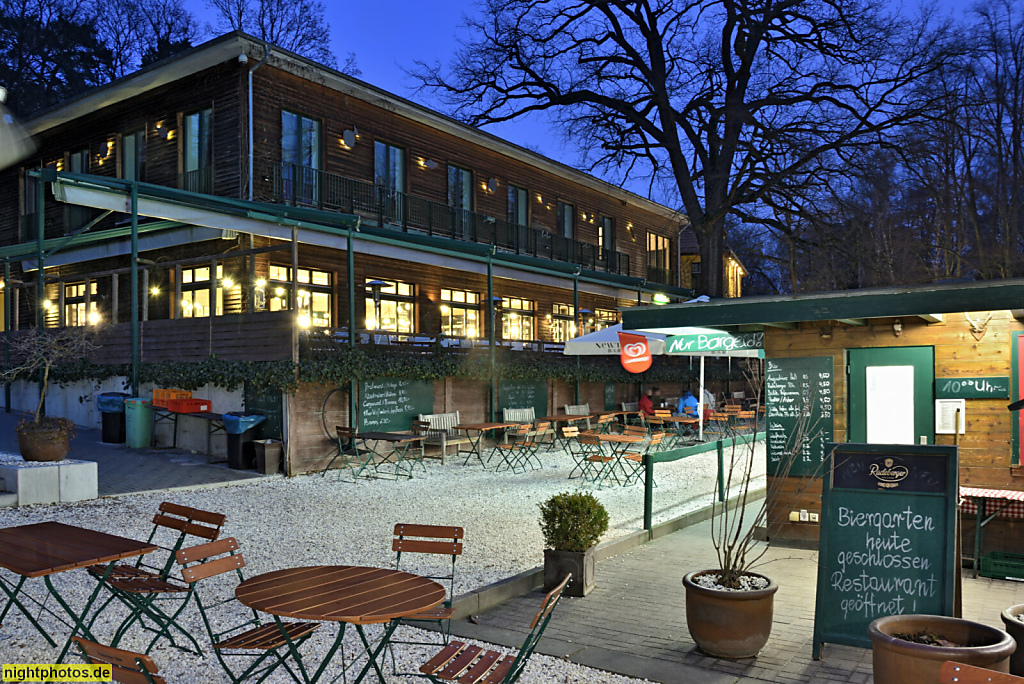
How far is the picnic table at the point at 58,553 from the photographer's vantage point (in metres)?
4.07

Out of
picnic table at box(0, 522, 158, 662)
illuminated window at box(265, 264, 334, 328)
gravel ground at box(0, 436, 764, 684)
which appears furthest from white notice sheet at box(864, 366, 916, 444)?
illuminated window at box(265, 264, 334, 328)

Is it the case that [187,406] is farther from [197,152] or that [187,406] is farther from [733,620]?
[733,620]

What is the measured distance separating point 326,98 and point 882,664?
17678mm

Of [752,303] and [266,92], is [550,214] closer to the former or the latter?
[266,92]

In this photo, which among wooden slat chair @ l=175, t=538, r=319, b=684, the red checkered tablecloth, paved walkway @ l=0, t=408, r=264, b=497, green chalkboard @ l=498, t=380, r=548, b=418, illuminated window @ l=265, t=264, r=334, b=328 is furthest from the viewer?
green chalkboard @ l=498, t=380, r=548, b=418

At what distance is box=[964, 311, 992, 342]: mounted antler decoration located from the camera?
270 inches

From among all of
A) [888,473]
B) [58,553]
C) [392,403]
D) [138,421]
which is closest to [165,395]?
[138,421]

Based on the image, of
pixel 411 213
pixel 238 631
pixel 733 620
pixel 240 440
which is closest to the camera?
pixel 733 620

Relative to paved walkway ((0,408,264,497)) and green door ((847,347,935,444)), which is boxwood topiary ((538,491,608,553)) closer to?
green door ((847,347,935,444))

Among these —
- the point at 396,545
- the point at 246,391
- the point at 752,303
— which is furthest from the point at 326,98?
the point at 396,545

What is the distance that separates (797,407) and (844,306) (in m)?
1.53

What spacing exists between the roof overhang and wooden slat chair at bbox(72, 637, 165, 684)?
217 inches

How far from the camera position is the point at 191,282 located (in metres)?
17.8

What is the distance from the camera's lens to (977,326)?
688cm
